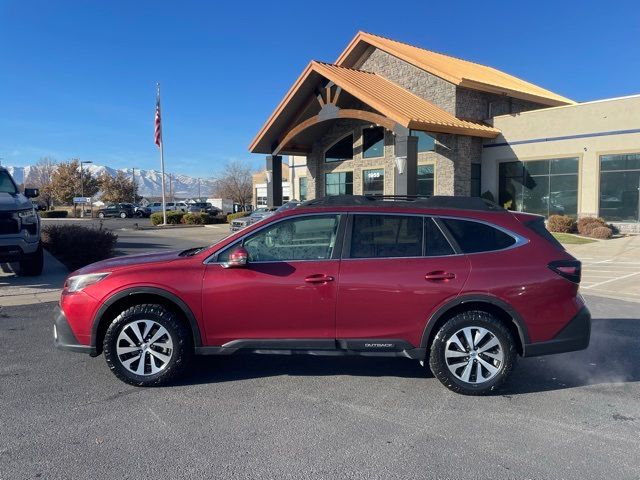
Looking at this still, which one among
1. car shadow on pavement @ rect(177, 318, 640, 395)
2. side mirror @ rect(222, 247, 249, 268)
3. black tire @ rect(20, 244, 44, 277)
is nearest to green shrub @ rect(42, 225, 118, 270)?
black tire @ rect(20, 244, 44, 277)

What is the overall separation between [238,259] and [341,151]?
23031 mm

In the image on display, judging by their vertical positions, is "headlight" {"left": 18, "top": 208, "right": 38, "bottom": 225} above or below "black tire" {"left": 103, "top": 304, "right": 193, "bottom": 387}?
above

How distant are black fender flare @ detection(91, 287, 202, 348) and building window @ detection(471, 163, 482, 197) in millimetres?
20294

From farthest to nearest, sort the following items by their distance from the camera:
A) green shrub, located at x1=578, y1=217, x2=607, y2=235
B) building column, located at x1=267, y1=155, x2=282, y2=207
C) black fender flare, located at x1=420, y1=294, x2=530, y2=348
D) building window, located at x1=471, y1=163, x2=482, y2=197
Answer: building column, located at x1=267, y1=155, x2=282, y2=207
building window, located at x1=471, y1=163, x2=482, y2=197
green shrub, located at x1=578, y1=217, x2=607, y2=235
black fender flare, located at x1=420, y1=294, x2=530, y2=348

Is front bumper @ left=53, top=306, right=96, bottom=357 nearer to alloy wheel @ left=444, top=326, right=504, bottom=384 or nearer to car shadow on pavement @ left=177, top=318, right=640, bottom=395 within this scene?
car shadow on pavement @ left=177, top=318, right=640, bottom=395

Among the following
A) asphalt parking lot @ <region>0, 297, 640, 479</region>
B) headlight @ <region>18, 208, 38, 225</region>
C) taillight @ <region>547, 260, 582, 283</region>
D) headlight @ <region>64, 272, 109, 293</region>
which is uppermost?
headlight @ <region>18, 208, 38, 225</region>

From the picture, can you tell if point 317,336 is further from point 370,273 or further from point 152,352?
point 152,352

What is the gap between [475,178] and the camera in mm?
22984

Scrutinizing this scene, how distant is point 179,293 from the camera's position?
4.39 meters

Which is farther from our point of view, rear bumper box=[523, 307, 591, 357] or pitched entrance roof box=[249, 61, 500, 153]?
pitched entrance roof box=[249, 61, 500, 153]

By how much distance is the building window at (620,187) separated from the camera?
1952cm

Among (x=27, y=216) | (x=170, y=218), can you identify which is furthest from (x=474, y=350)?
(x=170, y=218)

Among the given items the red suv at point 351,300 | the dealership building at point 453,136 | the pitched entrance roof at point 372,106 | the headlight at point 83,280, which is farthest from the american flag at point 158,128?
the red suv at point 351,300

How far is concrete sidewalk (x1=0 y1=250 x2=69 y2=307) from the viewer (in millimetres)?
8172
